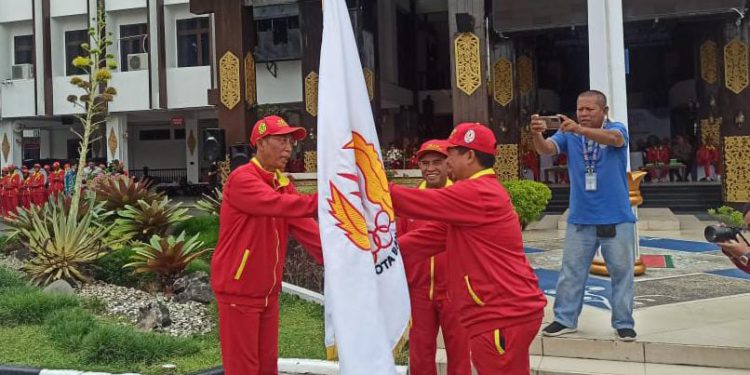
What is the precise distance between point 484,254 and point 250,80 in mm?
12212

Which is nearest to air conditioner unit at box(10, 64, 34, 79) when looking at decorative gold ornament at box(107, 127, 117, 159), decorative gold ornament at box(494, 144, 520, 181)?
decorative gold ornament at box(107, 127, 117, 159)

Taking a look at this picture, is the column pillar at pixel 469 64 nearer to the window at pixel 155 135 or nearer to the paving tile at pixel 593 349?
the paving tile at pixel 593 349

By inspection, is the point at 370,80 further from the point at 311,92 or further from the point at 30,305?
the point at 30,305

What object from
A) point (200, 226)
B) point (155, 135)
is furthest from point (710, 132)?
point (155, 135)

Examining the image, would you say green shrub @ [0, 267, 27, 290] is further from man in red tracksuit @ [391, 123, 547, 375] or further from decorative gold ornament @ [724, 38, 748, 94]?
decorative gold ornament @ [724, 38, 748, 94]

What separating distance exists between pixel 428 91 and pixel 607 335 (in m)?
19.7

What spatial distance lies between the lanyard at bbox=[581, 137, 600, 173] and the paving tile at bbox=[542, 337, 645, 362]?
1.24m

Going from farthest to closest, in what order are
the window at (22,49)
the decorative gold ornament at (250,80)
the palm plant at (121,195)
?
the window at (22,49)
the decorative gold ornament at (250,80)
the palm plant at (121,195)

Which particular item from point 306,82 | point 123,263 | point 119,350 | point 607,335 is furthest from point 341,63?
point 306,82

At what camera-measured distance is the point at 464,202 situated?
2.75 metres

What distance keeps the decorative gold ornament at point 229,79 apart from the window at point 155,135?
1548cm

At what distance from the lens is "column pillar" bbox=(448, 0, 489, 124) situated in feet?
38.4

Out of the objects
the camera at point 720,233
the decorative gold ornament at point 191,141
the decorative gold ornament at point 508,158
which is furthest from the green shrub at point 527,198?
the decorative gold ornament at point 191,141

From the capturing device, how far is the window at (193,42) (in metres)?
23.9
